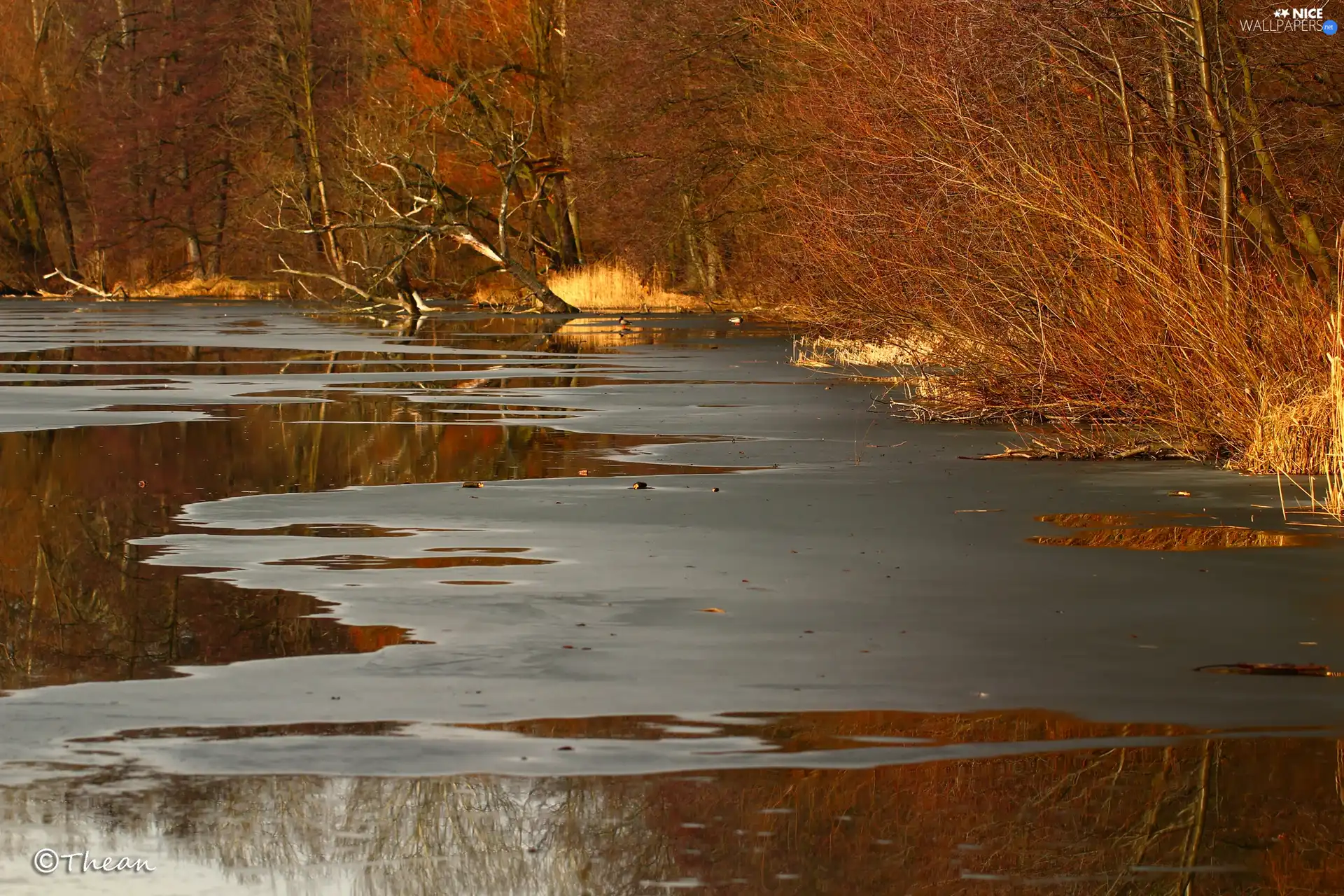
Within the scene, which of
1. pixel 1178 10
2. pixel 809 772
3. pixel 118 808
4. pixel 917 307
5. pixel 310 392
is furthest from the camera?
pixel 310 392

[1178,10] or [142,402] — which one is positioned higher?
[1178,10]

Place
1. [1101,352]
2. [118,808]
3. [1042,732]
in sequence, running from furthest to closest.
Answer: [1101,352], [1042,732], [118,808]

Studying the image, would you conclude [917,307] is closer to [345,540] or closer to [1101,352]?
[1101,352]

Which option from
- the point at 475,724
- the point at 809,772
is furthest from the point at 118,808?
the point at 809,772

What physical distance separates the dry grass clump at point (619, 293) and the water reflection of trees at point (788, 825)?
5006 cm

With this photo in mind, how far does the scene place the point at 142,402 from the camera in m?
22.2

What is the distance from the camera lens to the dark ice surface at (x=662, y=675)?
207 inches

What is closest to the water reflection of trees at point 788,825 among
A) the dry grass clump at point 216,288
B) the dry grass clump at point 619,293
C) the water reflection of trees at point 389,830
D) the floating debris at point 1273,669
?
the water reflection of trees at point 389,830

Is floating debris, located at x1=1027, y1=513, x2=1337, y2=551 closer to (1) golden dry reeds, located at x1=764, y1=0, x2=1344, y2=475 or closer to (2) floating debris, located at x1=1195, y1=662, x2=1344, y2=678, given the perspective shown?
(1) golden dry reeds, located at x1=764, y1=0, x2=1344, y2=475

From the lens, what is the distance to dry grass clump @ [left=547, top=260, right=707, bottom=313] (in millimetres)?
56125

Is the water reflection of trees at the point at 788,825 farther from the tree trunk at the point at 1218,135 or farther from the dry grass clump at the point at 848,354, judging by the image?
the dry grass clump at the point at 848,354

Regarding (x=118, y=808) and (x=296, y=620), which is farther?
(x=296, y=620)

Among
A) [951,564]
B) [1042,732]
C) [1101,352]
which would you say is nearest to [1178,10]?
[1101,352]

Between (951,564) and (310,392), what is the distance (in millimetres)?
14687
